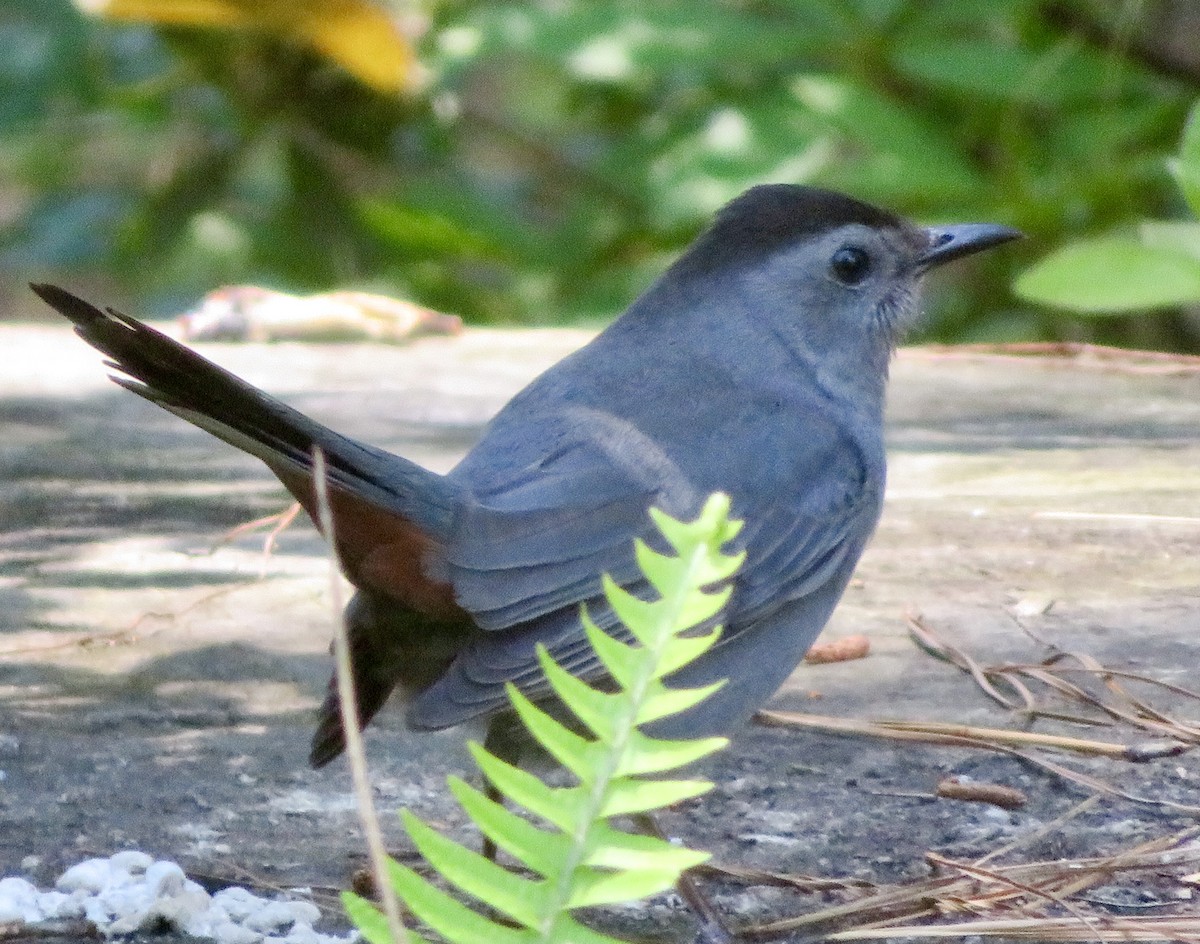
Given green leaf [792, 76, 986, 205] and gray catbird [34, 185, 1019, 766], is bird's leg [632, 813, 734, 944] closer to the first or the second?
gray catbird [34, 185, 1019, 766]

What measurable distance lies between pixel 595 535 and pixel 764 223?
1057 millimetres

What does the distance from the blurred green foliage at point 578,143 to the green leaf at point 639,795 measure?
4.68m

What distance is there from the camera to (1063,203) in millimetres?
6316

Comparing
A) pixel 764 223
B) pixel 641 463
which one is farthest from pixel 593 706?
pixel 764 223

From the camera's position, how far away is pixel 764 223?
142 inches

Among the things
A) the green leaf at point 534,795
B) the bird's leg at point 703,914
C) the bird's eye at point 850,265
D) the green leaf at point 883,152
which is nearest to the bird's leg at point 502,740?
the bird's leg at point 703,914

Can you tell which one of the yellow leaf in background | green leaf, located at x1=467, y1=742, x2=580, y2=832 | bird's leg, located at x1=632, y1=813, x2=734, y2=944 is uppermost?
the yellow leaf in background

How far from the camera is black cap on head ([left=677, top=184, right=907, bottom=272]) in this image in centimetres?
358

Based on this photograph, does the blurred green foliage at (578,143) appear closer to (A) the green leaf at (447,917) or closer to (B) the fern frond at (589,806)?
(B) the fern frond at (589,806)

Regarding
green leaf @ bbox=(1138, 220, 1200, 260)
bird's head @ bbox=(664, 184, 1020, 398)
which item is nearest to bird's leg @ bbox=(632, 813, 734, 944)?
bird's head @ bbox=(664, 184, 1020, 398)

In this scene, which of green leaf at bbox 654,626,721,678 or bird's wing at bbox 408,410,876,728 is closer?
green leaf at bbox 654,626,721,678

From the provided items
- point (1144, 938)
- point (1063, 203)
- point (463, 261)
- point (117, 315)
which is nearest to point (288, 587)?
point (117, 315)

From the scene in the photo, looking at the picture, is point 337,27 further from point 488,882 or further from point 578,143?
→ point 488,882

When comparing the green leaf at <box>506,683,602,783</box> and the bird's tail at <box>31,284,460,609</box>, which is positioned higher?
the bird's tail at <box>31,284,460,609</box>
